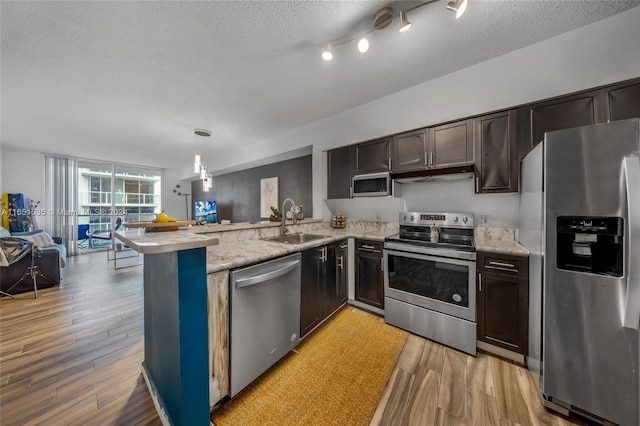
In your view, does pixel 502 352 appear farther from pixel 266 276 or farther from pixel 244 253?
pixel 244 253

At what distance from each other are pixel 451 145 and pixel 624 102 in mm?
1089

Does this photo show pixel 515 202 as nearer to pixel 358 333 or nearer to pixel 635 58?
pixel 635 58

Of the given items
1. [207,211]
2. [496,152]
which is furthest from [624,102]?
[207,211]

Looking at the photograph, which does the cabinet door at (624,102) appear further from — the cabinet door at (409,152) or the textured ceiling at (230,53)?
the cabinet door at (409,152)

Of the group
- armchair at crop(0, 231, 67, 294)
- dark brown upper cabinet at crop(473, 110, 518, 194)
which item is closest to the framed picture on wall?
armchair at crop(0, 231, 67, 294)

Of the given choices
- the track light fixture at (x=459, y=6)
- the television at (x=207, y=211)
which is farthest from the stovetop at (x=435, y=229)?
the television at (x=207, y=211)

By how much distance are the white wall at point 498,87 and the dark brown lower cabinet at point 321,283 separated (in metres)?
1.03

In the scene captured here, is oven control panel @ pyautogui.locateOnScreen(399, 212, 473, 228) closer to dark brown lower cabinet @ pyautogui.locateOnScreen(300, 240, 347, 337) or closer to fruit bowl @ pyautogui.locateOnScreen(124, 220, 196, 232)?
dark brown lower cabinet @ pyautogui.locateOnScreen(300, 240, 347, 337)

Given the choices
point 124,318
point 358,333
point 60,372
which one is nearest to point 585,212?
point 358,333

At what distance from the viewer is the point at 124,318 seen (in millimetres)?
2438

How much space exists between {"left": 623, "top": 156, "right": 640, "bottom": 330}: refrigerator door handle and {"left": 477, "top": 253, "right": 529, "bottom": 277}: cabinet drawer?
0.53 meters

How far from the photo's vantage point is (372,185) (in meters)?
2.71

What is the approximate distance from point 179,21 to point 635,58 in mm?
3404

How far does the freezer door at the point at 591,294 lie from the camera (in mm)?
1136
